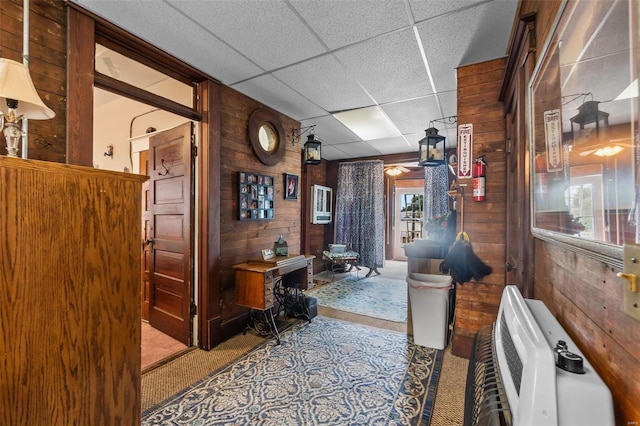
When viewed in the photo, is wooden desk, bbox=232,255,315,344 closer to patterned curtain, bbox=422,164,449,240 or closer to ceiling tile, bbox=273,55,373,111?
ceiling tile, bbox=273,55,373,111

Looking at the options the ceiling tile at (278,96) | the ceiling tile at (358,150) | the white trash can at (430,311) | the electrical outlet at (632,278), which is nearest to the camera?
the electrical outlet at (632,278)

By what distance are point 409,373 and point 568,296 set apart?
1.68 metres

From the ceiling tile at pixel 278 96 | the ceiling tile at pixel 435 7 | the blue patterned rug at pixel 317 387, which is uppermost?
the ceiling tile at pixel 278 96

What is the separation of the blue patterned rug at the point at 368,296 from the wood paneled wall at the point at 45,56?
328 centimetres

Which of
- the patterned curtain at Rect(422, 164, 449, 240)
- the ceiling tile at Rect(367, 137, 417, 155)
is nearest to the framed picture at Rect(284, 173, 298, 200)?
the ceiling tile at Rect(367, 137, 417, 155)

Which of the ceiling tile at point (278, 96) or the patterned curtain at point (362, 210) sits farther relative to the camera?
the patterned curtain at point (362, 210)

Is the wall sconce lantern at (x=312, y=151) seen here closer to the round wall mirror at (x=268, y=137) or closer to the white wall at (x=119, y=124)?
the round wall mirror at (x=268, y=137)

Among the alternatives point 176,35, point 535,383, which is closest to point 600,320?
point 535,383

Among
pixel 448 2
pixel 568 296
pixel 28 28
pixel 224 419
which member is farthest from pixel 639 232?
pixel 28 28

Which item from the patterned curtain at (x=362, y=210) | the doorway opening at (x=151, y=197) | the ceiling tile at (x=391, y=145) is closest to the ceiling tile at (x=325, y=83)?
the doorway opening at (x=151, y=197)

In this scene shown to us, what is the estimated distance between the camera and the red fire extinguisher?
2.38 metres

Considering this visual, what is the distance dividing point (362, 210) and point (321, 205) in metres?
0.89

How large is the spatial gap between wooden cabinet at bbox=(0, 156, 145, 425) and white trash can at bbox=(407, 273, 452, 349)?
2.25 metres

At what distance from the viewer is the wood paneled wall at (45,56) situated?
60.7 inches
